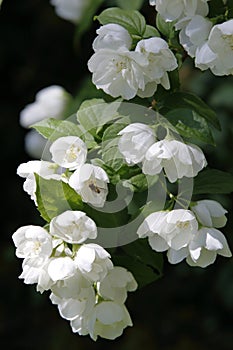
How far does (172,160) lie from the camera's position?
43.5 inches

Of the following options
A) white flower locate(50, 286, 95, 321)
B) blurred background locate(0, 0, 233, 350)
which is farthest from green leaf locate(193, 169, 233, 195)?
blurred background locate(0, 0, 233, 350)

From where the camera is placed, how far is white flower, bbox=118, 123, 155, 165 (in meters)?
1.10

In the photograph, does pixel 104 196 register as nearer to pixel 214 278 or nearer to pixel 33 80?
pixel 214 278

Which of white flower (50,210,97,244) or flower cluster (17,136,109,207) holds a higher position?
flower cluster (17,136,109,207)

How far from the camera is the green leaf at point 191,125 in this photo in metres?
1.18

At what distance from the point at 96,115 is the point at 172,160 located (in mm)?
166

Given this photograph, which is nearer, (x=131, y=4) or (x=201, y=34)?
(x=201, y=34)

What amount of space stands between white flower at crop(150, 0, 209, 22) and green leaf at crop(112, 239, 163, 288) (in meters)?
0.35

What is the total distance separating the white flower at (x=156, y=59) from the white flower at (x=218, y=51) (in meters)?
0.04

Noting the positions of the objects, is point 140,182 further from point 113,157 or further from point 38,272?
point 38,272

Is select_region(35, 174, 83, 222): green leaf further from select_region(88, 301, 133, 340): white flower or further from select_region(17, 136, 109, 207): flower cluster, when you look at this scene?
select_region(88, 301, 133, 340): white flower

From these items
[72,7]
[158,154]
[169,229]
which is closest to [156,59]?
[158,154]

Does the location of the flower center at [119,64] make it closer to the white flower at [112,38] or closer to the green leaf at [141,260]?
the white flower at [112,38]

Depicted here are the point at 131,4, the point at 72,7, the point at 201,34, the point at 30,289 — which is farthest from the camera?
the point at 30,289
